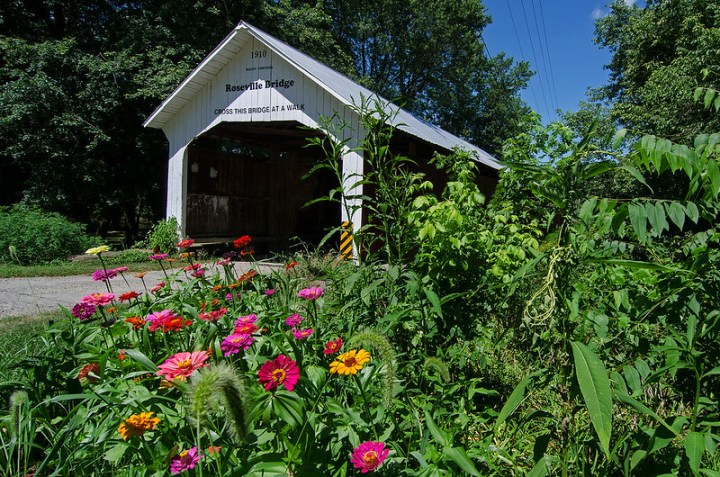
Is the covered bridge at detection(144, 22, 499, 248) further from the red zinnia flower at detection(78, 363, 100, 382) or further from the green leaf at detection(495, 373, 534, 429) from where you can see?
the green leaf at detection(495, 373, 534, 429)

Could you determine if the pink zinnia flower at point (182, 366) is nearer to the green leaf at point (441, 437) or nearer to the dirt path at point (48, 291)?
the green leaf at point (441, 437)

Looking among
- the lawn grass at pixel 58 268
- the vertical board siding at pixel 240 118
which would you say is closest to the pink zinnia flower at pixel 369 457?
the vertical board siding at pixel 240 118

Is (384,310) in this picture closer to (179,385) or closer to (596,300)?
(596,300)

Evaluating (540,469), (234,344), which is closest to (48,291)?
(234,344)

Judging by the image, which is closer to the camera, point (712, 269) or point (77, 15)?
point (712, 269)

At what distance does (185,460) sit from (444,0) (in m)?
30.8

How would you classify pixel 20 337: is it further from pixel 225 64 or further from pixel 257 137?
pixel 257 137

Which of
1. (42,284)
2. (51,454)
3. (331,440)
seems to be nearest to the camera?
(51,454)

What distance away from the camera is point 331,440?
1698 millimetres

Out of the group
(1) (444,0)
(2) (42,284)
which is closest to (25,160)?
(2) (42,284)

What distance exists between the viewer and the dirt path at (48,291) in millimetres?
5828

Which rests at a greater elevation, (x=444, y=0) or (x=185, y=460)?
(x=444, y=0)

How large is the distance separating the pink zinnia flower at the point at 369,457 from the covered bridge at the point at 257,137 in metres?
6.65

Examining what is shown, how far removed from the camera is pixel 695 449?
134 cm
